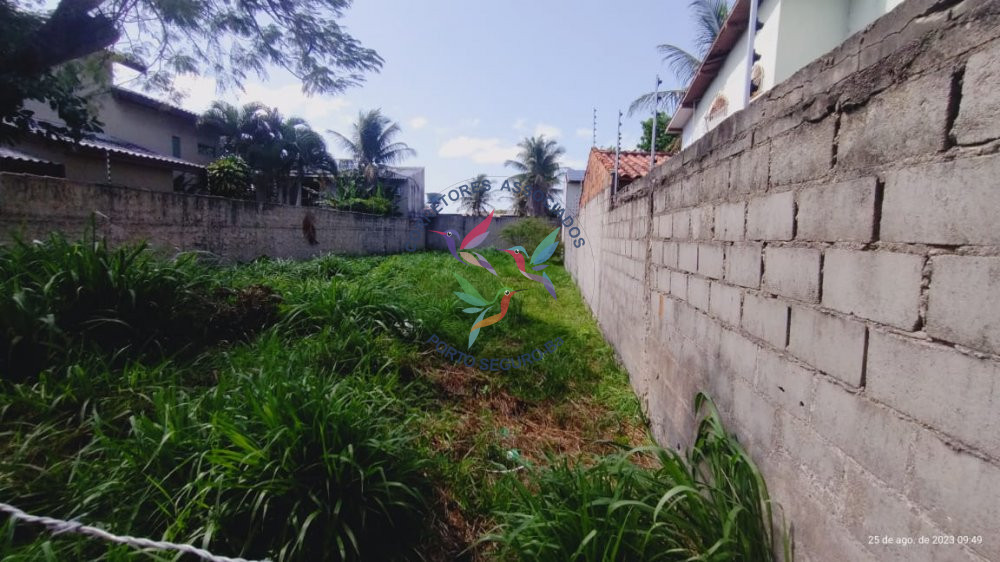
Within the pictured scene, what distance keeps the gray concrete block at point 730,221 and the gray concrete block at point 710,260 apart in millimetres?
63

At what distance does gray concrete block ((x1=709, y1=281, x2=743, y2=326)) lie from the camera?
4.97ft

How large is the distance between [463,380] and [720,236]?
79.9 inches

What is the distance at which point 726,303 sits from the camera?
160 cm

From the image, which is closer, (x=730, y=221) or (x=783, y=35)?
(x=730, y=221)

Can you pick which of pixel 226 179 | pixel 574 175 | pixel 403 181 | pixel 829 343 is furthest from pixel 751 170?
pixel 403 181

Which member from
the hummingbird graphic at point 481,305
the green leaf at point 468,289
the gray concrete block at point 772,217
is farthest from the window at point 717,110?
the gray concrete block at point 772,217

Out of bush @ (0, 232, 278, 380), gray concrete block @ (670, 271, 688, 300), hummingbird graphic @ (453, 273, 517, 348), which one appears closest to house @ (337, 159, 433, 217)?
hummingbird graphic @ (453, 273, 517, 348)

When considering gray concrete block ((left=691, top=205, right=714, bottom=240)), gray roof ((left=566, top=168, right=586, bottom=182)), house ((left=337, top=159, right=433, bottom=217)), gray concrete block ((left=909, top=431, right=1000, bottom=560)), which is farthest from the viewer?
house ((left=337, top=159, right=433, bottom=217))

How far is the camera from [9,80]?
3906mm

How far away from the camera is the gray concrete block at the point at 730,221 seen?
4.91 ft

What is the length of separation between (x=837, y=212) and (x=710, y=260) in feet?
2.50

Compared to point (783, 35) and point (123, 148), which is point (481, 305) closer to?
point (783, 35)

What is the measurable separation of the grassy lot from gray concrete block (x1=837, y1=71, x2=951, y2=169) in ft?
3.25

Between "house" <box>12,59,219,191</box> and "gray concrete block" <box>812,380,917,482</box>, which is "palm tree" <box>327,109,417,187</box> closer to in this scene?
"house" <box>12,59,219,191</box>
